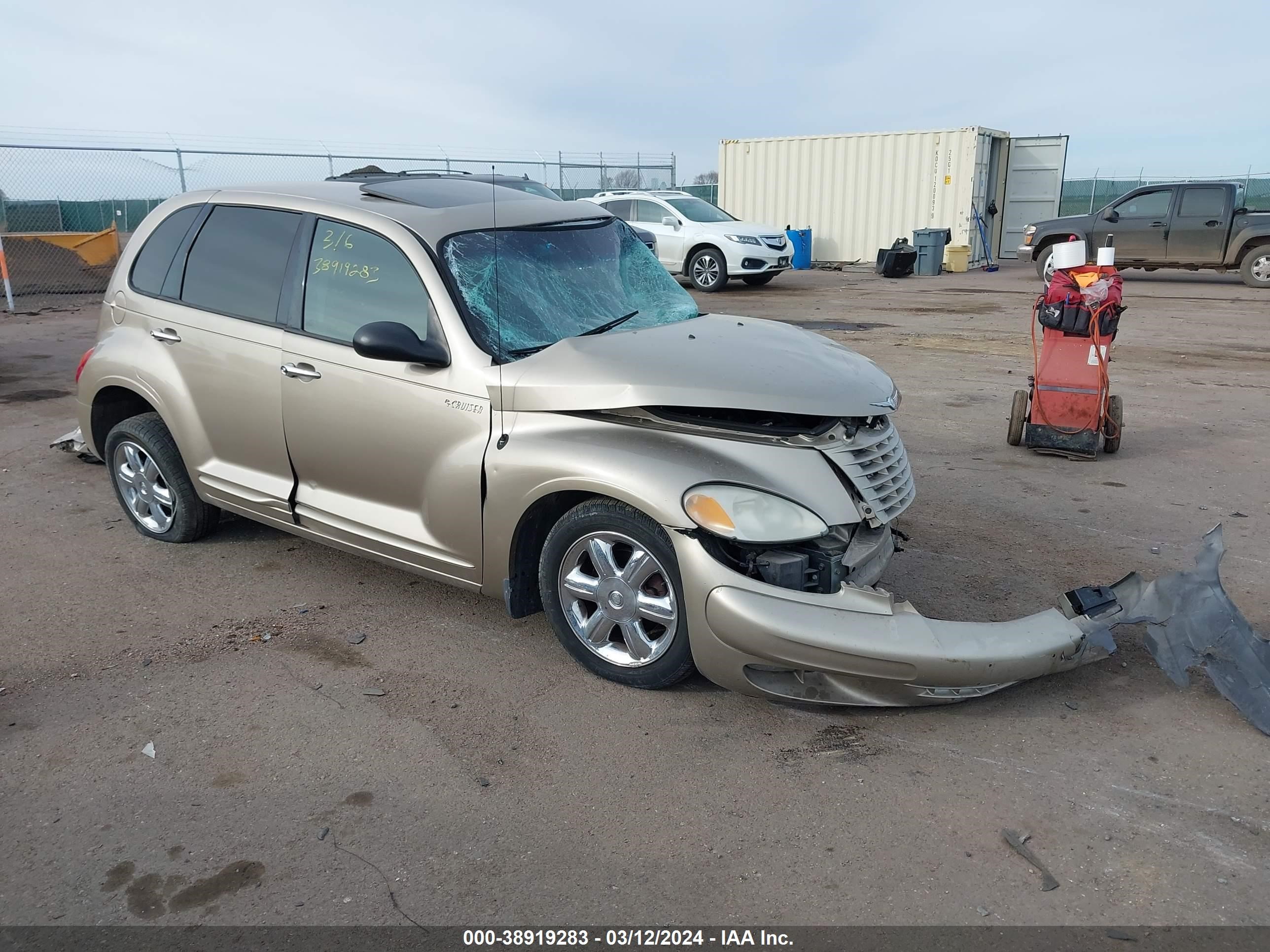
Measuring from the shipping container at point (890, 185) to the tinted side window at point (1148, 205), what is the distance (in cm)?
530

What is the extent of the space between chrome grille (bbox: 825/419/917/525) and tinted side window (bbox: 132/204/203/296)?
344 cm

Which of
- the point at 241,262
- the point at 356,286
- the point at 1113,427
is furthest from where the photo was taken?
the point at 1113,427

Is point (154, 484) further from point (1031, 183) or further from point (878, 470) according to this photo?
point (1031, 183)

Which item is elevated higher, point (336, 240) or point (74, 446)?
point (336, 240)

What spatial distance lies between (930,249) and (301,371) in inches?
825

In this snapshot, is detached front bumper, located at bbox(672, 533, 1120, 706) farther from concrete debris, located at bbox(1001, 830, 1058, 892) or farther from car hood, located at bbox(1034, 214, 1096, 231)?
car hood, located at bbox(1034, 214, 1096, 231)

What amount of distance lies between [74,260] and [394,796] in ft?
60.7

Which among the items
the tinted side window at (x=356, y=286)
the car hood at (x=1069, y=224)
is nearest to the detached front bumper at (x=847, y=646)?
the tinted side window at (x=356, y=286)

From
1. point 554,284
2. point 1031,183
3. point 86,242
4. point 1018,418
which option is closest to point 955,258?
point 1031,183

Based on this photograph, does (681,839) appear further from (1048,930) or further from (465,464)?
(465,464)

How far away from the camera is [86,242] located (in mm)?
18062

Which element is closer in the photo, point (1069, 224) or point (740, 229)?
point (740, 229)

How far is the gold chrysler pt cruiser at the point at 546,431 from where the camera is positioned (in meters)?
3.30

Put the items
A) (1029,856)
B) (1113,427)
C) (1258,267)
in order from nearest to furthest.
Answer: (1029,856) < (1113,427) < (1258,267)
